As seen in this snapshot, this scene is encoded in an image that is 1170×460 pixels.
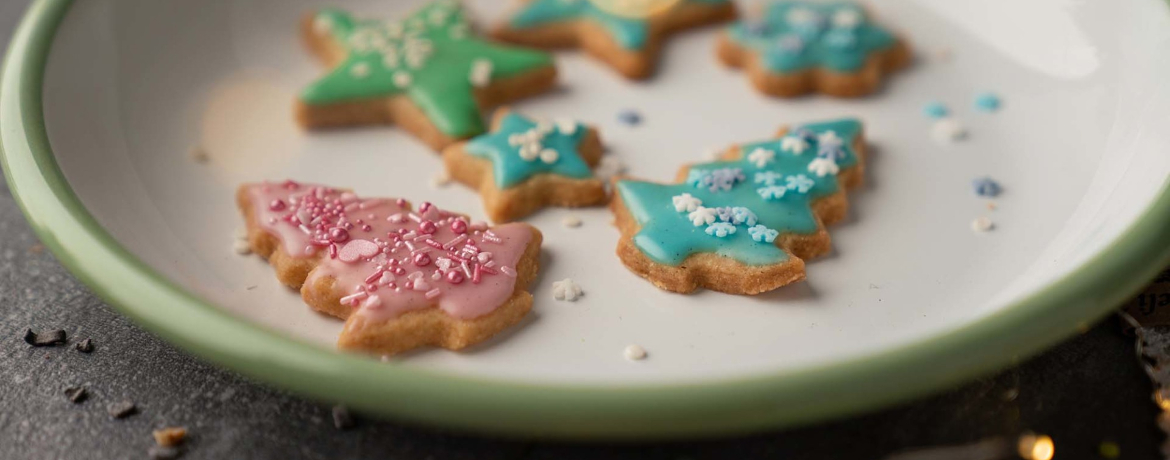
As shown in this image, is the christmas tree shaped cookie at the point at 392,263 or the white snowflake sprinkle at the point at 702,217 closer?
the christmas tree shaped cookie at the point at 392,263

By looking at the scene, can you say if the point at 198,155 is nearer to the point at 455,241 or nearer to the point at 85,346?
the point at 85,346

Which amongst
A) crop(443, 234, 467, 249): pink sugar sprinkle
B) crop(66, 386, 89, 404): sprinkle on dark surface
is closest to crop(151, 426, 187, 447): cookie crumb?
crop(66, 386, 89, 404): sprinkle on dark surface

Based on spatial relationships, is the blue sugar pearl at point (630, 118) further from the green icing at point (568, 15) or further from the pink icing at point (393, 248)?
the pink icing at point (393, 248)

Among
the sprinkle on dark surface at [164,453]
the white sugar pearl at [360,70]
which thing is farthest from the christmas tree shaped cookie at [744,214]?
the sprinkle on dark surface at [164,453]

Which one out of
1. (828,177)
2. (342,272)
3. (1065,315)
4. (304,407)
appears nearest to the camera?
(1065,315)

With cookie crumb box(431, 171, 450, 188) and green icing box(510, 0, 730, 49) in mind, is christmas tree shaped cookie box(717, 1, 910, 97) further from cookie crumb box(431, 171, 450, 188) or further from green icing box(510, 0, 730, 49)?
cookie crumb box(431, 171, 450, 188)

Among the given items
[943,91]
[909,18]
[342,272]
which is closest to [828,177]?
[943,91]

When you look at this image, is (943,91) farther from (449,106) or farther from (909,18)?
(449,106)
